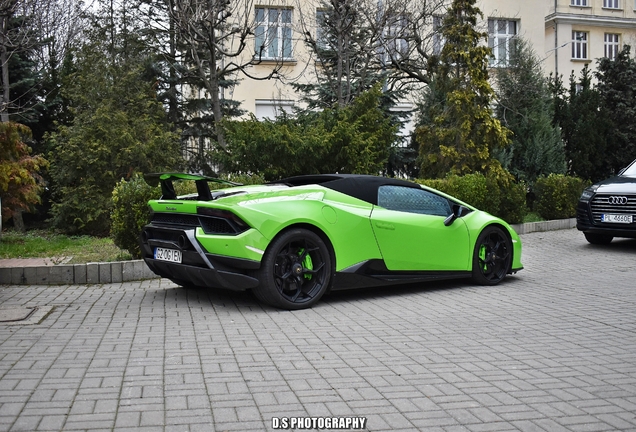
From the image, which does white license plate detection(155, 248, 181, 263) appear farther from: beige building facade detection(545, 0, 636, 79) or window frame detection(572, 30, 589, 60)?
window frame detection(572, 30, 589, 60)

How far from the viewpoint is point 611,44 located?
137ft

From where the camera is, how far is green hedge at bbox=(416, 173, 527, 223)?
13445 mm

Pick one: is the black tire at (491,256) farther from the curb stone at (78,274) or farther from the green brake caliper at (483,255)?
the curb stone at (78,274)

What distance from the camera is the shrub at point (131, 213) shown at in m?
9.23

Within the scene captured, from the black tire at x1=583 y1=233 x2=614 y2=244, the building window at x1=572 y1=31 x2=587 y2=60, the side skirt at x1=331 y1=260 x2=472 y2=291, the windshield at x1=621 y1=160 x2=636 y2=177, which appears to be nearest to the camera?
the side skirt at x1=331 y1=260 x2=472 y2=291

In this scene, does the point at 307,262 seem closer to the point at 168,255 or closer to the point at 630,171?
the point at 168,255

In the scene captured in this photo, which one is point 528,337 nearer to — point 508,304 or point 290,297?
point 508,304

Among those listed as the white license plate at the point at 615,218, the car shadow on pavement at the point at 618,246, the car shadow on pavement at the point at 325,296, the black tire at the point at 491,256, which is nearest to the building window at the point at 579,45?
the car shadow on pavement at the point at 618,246

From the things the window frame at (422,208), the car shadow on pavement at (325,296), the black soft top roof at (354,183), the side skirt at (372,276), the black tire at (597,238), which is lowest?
the car shadow on pavement at (325,296)

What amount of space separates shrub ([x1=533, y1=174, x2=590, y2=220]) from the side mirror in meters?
8.51

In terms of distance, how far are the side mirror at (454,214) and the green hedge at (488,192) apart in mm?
4967

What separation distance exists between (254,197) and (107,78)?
11.0 meters

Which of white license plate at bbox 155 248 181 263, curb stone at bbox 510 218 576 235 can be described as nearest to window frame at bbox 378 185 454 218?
white license plate at bbox 155 248 181 263

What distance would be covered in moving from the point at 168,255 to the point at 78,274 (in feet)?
7.45
